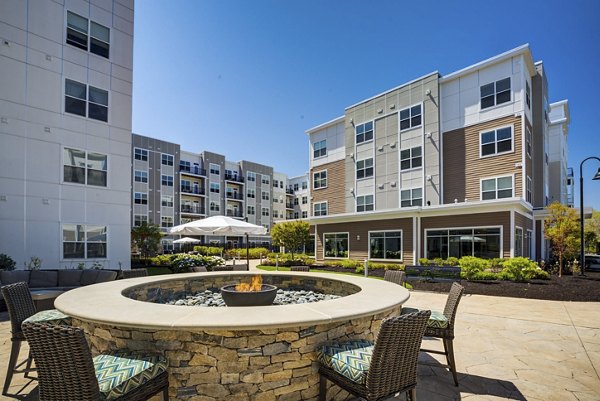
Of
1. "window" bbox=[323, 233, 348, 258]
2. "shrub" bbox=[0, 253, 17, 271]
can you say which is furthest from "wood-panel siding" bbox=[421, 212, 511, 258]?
"shrub" bbox=[0, 253, 17, 271]

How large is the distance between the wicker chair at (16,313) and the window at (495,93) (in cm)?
2167

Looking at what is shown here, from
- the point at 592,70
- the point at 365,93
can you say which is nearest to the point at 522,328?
the point at 592,70

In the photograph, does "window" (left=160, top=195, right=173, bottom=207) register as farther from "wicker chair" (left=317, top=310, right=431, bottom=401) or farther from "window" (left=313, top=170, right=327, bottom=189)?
"wicker chair" (left=317, top=310, right=431, bottom=401)

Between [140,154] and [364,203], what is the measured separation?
27758 mm

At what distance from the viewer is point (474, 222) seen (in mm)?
16281

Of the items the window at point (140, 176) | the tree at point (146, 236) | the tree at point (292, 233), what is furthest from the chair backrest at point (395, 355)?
the window at point (140, 176)

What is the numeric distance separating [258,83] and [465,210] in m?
12.7

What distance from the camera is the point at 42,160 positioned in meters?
12.0

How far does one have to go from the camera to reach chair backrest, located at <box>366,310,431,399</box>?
2.76 metres

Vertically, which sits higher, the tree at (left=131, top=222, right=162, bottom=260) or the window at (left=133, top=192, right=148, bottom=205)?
the window at (left=133, top=192, right=148, bottom=205)

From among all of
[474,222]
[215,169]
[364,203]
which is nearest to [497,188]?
[474,222]

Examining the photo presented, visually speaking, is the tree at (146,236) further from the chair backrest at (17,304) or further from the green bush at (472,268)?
the green bush at (472,268)

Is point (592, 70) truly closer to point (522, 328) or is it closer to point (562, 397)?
point (522, 328)

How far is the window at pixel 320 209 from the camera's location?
88.5 ft
